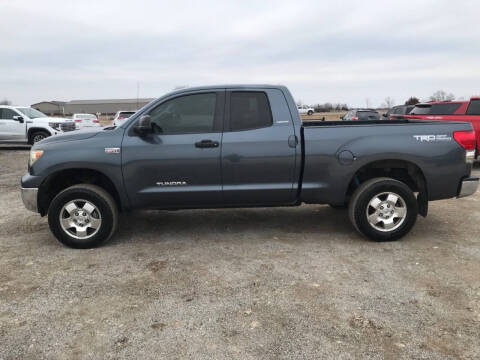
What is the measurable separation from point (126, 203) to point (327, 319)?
2.68 m

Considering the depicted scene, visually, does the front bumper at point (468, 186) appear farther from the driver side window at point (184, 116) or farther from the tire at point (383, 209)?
the driver side window at point (184, 116)

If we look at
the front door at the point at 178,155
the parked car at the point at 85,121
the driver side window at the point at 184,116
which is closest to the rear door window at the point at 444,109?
the front door at the point at 178,155

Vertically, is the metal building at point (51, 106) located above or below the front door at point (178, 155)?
above

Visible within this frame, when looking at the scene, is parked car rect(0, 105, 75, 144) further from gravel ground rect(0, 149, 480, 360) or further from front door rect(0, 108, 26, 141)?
gravel ground rect(0, 149, 480, 360)

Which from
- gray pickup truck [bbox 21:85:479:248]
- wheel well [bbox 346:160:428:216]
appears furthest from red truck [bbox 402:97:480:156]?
gray pickup truck [bbox 21:85:479:248]

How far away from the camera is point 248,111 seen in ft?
15.3

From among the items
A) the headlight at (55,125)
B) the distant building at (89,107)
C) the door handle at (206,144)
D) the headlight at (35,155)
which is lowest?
the headlight at (35,155)

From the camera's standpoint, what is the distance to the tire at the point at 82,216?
177 inches

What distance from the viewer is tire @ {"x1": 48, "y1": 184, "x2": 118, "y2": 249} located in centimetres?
450

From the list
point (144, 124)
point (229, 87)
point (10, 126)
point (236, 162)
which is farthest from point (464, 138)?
point (10, 126)

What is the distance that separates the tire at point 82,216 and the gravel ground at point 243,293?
17 centimetres

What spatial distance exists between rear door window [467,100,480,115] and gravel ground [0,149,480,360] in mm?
5621

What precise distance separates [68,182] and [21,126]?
12.2 metres

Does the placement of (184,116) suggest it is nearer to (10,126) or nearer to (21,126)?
(21,126)
